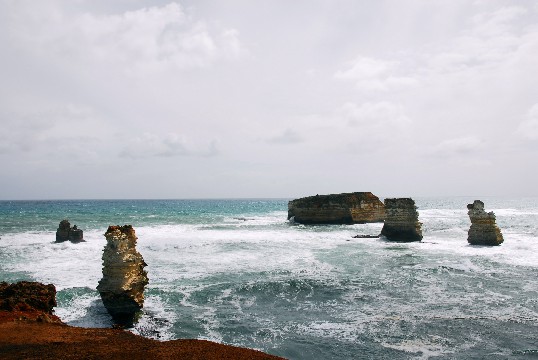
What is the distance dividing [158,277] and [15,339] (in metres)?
10.9

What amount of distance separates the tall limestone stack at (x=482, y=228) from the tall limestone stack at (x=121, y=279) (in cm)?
2761

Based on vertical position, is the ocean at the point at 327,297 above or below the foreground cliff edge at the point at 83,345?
below

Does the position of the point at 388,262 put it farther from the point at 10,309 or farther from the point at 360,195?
the point at 360,195

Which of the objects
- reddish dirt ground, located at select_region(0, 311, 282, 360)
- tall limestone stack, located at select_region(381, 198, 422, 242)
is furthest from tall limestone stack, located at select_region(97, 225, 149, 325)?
tall limestone stack, located at select_region(381, 198, 422, 242)

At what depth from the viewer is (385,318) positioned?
42.7ft

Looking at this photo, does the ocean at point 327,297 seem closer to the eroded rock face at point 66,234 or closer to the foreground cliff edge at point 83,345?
the foreground cliff edge at point 83,345

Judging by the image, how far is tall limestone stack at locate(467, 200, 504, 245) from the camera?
30.7 metres

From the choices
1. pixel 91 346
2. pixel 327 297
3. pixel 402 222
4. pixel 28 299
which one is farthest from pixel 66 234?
pixel 402 222

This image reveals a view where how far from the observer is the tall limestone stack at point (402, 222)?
34.8 m

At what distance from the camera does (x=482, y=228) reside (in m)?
31.3

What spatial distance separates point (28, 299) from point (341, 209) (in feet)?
159

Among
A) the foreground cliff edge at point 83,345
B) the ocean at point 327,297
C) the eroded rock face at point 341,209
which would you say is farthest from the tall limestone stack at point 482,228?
the foreground cliff edge at point 83,345

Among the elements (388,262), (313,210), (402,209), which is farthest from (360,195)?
(388,262)

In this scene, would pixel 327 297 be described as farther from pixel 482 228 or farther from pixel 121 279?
pixel 482 228
